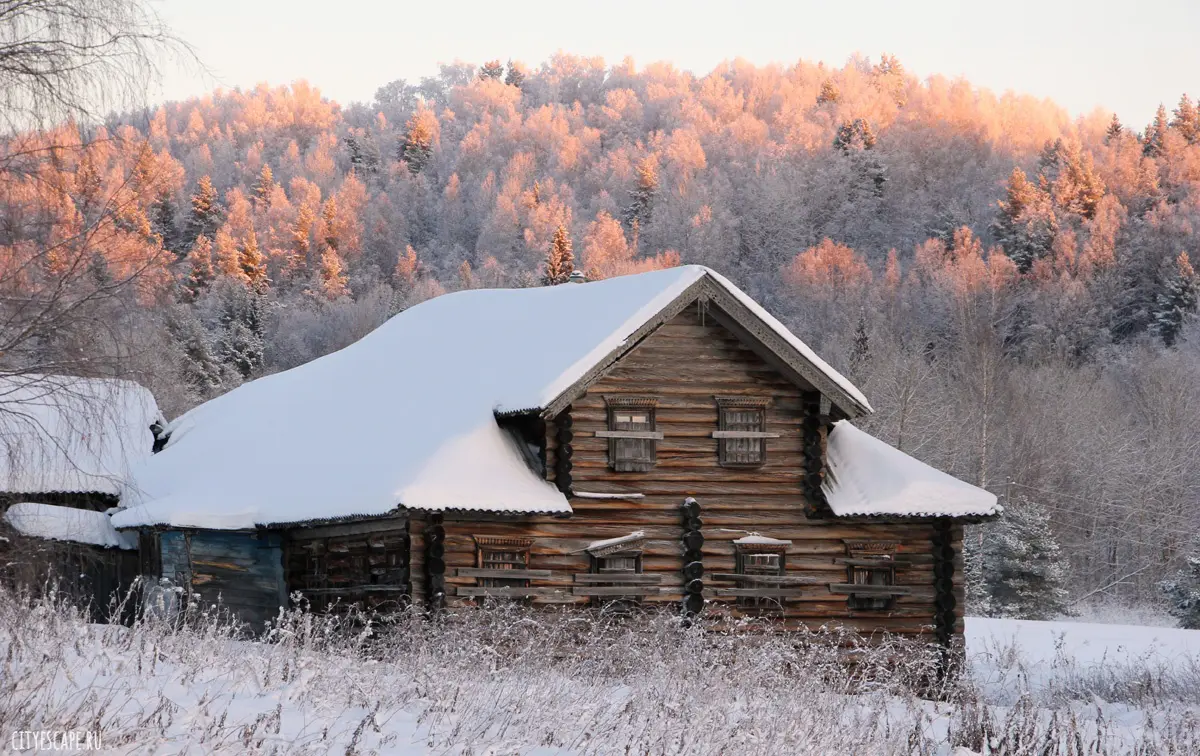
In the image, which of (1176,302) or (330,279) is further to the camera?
(330,279)

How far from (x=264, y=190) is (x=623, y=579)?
9991 cm

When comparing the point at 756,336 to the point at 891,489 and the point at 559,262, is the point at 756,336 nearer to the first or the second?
the point at 891,489

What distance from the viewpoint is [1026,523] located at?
4206 cm

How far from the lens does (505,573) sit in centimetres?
2250

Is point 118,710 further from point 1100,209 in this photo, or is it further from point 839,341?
point 1100,209

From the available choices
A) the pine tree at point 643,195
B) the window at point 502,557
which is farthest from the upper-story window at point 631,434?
the pine tree at point 643,195

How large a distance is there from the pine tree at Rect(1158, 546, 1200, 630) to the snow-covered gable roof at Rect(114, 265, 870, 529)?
20.1 m

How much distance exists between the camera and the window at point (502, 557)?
2244cm

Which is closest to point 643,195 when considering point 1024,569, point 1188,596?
point 1024,569

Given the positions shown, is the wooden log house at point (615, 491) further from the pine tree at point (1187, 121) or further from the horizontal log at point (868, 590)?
the pine tree at point (1187, 121)

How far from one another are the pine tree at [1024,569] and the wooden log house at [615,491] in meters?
18.2

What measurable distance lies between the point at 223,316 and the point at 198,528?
2106 inches

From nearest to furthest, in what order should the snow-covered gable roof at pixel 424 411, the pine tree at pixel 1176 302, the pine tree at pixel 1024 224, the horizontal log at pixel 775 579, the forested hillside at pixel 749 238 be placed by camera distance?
the forested hillside at pixel 749 238
the snow-covered gable roof at pixel 424 411
the horizontal log at pixel 775 579
the pine tree at pixel 1176 302
the pine tree at pixel 1024 224

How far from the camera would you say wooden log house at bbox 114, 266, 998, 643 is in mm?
22625
